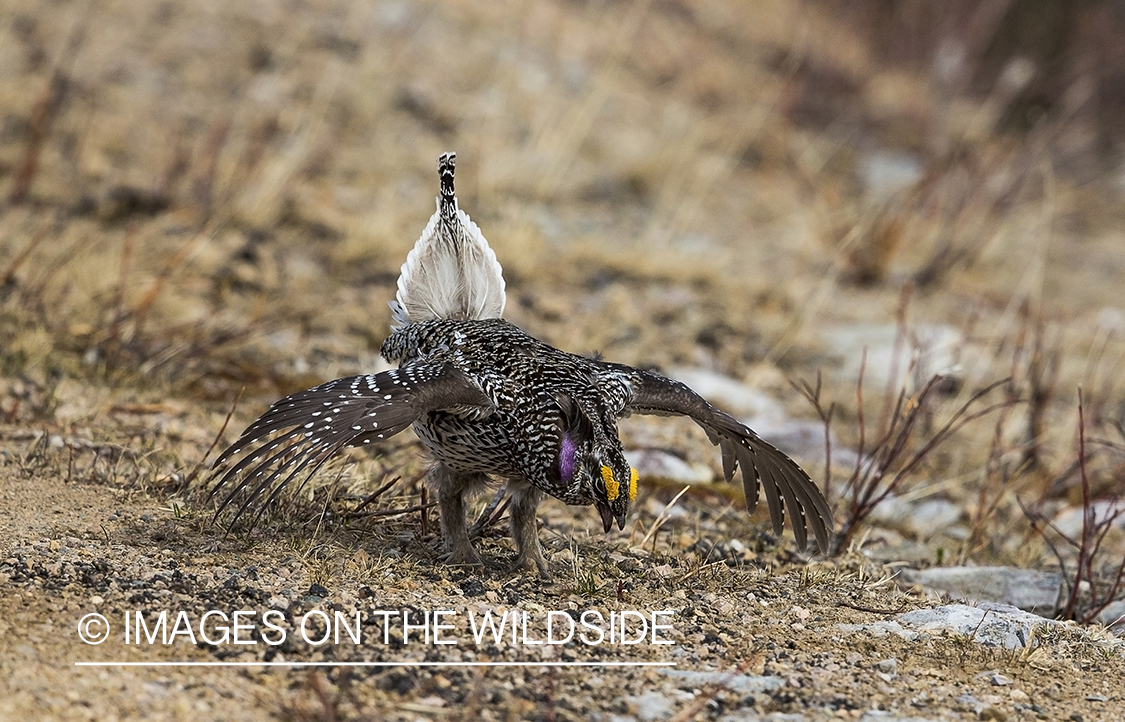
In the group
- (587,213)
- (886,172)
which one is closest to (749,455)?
(587,213)

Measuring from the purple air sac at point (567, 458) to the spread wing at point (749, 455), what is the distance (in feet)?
1.76

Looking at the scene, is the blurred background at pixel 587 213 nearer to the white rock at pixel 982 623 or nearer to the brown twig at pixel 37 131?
the brown twig at pixel 37 131

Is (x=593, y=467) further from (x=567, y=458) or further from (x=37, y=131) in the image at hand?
(x=37, y=131)

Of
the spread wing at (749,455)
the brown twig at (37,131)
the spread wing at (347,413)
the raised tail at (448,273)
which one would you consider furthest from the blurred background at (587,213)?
the spread wing at (347,413)

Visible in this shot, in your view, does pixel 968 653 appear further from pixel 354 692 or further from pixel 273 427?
pixel 273 427

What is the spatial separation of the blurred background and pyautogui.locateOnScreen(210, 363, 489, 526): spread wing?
159cm

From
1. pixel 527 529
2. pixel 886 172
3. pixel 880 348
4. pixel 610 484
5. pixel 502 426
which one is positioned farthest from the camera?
pixel 886 172

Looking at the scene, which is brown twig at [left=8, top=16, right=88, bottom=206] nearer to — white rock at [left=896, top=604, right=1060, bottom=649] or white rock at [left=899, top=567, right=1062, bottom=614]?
white rock at [left=899, top=567, right=1062, bottom=614]

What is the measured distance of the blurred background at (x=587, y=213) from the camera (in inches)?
255

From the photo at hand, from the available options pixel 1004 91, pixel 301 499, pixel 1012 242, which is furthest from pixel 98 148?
pixel 1004 91

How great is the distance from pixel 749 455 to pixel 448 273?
1.52m

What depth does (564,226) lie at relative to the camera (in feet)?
32.1

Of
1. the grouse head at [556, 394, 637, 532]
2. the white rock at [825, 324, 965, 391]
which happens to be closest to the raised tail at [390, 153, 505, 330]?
the grouse head at [556, 394, 637, 532]

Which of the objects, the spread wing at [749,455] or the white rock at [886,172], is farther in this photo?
the white rock at [886,172]
